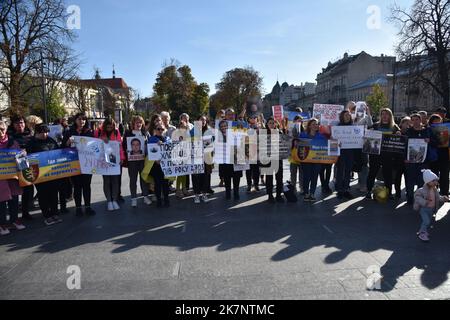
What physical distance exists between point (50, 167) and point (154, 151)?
2218 mm

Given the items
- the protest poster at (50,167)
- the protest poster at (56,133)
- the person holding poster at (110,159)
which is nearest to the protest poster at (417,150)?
the person holding poster at (110,159)

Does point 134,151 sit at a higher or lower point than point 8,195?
higher

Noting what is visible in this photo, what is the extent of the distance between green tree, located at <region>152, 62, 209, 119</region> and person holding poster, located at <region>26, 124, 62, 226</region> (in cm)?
5418

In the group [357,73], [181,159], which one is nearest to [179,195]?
[181,159]

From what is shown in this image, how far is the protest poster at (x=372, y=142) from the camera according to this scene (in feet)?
28.2

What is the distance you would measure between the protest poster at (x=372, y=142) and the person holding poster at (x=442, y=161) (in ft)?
3.85

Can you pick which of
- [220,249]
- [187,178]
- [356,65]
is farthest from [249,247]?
[356,65]

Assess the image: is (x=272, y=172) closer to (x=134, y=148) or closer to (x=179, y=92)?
(x=134, y=148)

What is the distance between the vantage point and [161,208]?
8141mm

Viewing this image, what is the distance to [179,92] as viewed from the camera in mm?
62906

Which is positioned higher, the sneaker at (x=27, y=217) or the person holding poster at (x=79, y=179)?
the person holding poster at (x=79, y=179)

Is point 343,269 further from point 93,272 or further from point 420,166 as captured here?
point 420,166

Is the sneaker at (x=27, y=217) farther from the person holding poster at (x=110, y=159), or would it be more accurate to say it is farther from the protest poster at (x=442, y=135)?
the protest poster at (x=442, y=135)
